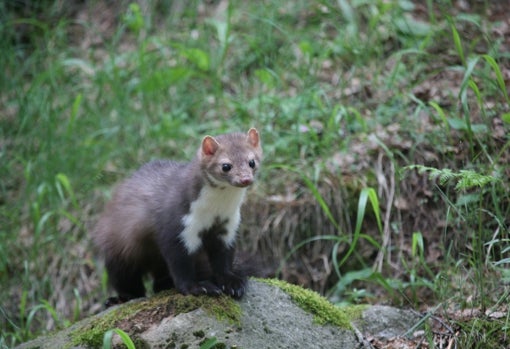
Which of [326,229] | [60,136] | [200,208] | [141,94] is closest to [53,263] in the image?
[60,136]

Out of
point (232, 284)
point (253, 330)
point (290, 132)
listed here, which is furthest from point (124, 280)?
point (290, 132)

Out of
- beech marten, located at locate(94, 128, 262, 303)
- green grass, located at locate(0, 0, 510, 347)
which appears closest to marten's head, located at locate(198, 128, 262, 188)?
beech marten, located at locate(94, 128, 262, 303)

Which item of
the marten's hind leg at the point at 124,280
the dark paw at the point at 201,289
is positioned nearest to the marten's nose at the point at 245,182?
the dark paw at the point at 201,289

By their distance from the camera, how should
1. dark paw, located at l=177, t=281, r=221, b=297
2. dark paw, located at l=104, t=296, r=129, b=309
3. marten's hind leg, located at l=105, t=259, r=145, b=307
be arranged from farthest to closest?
dark paw, located at l=104, t=296, r=129, b=309
marten's hind leg, located at l=105, t=259, r=145, b=307
dark paw, located at l=177, t=281, r=221, b=297

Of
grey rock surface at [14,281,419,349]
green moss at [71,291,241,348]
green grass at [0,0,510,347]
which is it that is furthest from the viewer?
green grass at [0,0,510,347]

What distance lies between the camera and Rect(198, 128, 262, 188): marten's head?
4707 mm

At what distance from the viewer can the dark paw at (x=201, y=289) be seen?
14.8 ft

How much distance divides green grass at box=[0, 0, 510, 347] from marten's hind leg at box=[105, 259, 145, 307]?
3.28 feet

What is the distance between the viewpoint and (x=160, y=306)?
441cm

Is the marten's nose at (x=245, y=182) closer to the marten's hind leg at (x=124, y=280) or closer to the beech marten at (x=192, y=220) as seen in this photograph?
the beech marten at (x=192, y=220)

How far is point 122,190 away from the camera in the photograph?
5539 mm

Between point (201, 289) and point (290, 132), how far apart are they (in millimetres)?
3150

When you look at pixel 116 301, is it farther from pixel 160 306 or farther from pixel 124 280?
pixel 160 306

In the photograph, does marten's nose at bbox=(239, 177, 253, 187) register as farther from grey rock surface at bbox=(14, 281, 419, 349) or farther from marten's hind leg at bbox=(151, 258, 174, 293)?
marten's hind leg at bbox=(151, 258, 174, 293)
